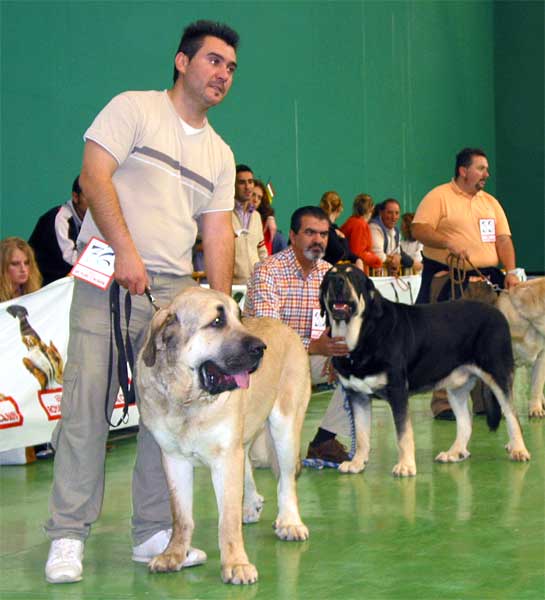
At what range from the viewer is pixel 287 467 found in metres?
4.04

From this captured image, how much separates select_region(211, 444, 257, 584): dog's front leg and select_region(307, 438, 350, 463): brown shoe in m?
2.32

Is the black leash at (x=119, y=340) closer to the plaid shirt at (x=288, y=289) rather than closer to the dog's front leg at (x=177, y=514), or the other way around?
the dog's front leg at (x=177, y=514)

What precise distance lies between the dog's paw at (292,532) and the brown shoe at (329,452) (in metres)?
1.68

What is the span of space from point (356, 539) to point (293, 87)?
9.87 meters

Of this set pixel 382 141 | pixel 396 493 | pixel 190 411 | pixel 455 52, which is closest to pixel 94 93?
pixel 396 493

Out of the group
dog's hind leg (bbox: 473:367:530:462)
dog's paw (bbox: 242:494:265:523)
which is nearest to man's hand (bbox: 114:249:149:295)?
dog's paw (bbox: 242:494:265:523)

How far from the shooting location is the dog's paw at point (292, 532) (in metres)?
4.05

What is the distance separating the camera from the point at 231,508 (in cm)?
341

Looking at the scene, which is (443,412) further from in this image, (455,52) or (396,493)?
(455,52)

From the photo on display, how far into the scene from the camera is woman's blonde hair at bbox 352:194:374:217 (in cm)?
1153

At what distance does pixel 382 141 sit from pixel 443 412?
9535 mm

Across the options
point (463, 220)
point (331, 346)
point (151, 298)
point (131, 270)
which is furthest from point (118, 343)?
point (463, 220)

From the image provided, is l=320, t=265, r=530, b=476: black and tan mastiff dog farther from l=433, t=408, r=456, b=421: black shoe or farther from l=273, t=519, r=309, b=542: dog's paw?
l=273, t=519, r=309, b=542: dog's paw

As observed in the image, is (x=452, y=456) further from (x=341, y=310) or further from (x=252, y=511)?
(x=252, y=511)
